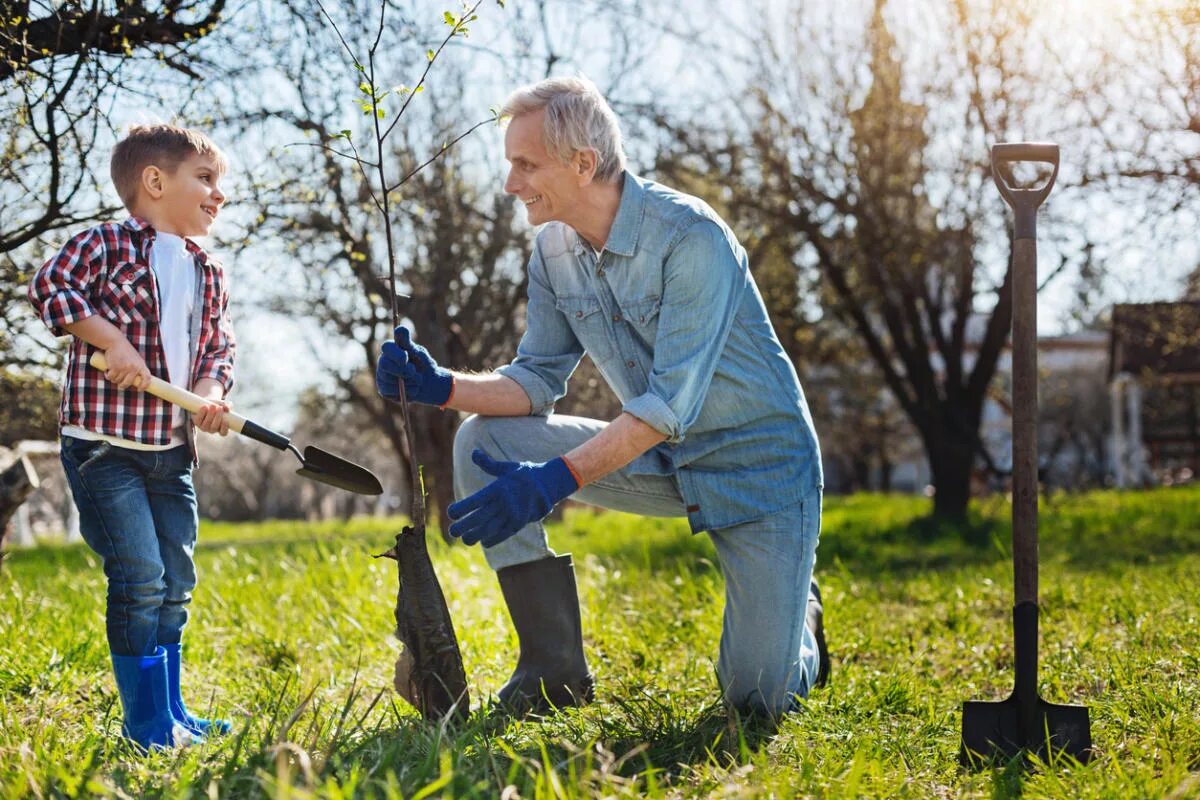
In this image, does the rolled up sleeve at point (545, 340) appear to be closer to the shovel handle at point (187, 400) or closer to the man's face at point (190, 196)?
the shovel handle at point (187, 400)

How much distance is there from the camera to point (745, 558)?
9.64 ft

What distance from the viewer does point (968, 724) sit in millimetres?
2467

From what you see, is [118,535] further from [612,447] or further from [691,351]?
[691,351]

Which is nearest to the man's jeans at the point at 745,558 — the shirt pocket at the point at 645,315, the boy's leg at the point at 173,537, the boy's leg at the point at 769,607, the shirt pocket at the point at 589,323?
the boy's leg at the point at 769,607

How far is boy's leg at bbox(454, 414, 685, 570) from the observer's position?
9.78 ft

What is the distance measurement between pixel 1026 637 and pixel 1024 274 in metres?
0.82

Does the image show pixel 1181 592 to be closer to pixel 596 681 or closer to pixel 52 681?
pixel 596 681

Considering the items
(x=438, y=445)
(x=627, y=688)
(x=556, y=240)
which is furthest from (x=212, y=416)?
(x=438, y=445)

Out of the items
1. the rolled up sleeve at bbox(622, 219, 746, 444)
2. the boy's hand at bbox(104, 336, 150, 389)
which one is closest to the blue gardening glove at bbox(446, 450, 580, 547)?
the rolled up sleeve at bbox(622, 219, 746, 444)

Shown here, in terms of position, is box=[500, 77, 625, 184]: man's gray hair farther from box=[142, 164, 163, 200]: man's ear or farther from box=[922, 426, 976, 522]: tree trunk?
box=[922, 426, 976, 522]: tree trunk

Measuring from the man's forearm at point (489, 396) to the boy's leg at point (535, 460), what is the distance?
3 cm

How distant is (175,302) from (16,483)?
7.27ft

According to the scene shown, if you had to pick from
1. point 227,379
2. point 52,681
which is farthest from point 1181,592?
point 52,681

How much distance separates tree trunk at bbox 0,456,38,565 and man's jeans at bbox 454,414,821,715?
2.42 meters
